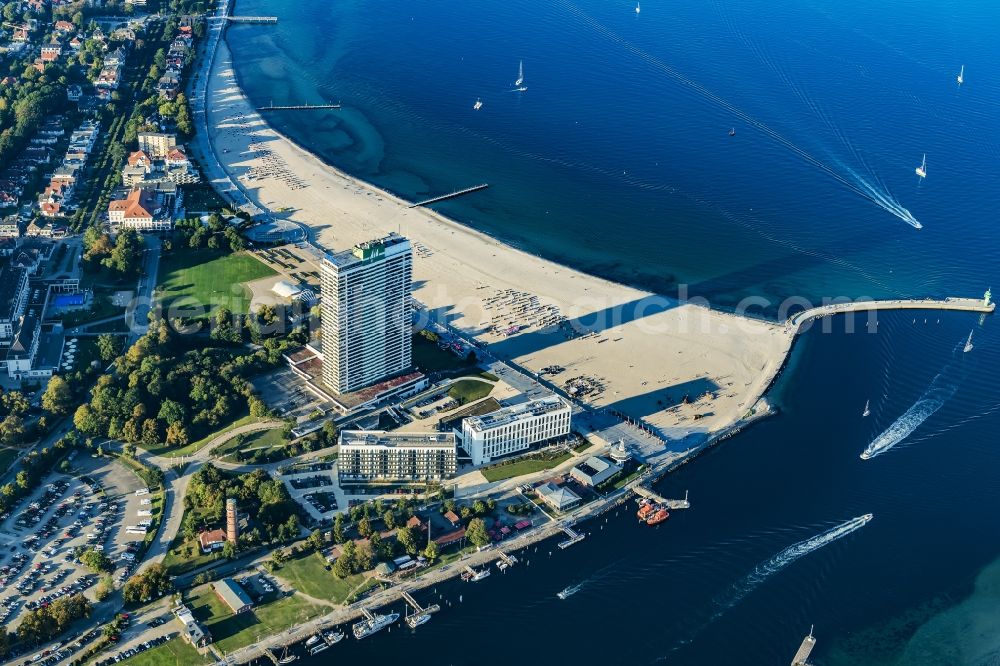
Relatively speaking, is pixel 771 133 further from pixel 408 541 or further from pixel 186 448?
pixel 186 448

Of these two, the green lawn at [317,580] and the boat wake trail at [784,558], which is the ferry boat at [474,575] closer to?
the green lawn at [317,580]

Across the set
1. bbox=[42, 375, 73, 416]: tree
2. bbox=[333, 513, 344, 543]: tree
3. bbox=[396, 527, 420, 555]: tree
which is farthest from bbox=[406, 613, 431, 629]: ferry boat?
bbox=[42, 375, 73, 416]: tree

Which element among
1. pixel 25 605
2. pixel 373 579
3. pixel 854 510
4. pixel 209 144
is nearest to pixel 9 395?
pixel 25 605

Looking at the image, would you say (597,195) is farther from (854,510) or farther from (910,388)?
(854,510)

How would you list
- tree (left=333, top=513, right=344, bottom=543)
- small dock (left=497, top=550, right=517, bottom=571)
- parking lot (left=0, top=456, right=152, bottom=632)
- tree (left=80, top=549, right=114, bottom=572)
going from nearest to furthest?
parking lot (left=0, top=456, right=152, bottom=632) < tree (left=80, top=549, right=114, bottom=572) < small dock (left=497, top=550, right=517, bottom=571) < tree (left=333, top=513, right=344, bottom=543)

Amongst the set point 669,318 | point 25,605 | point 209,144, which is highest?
point 209,144

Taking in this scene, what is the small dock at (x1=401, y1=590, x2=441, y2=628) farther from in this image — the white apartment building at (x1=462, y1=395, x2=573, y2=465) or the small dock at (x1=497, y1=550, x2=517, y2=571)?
the white apartment building at (x1=462, y1=395, x2=573, y2=465)
